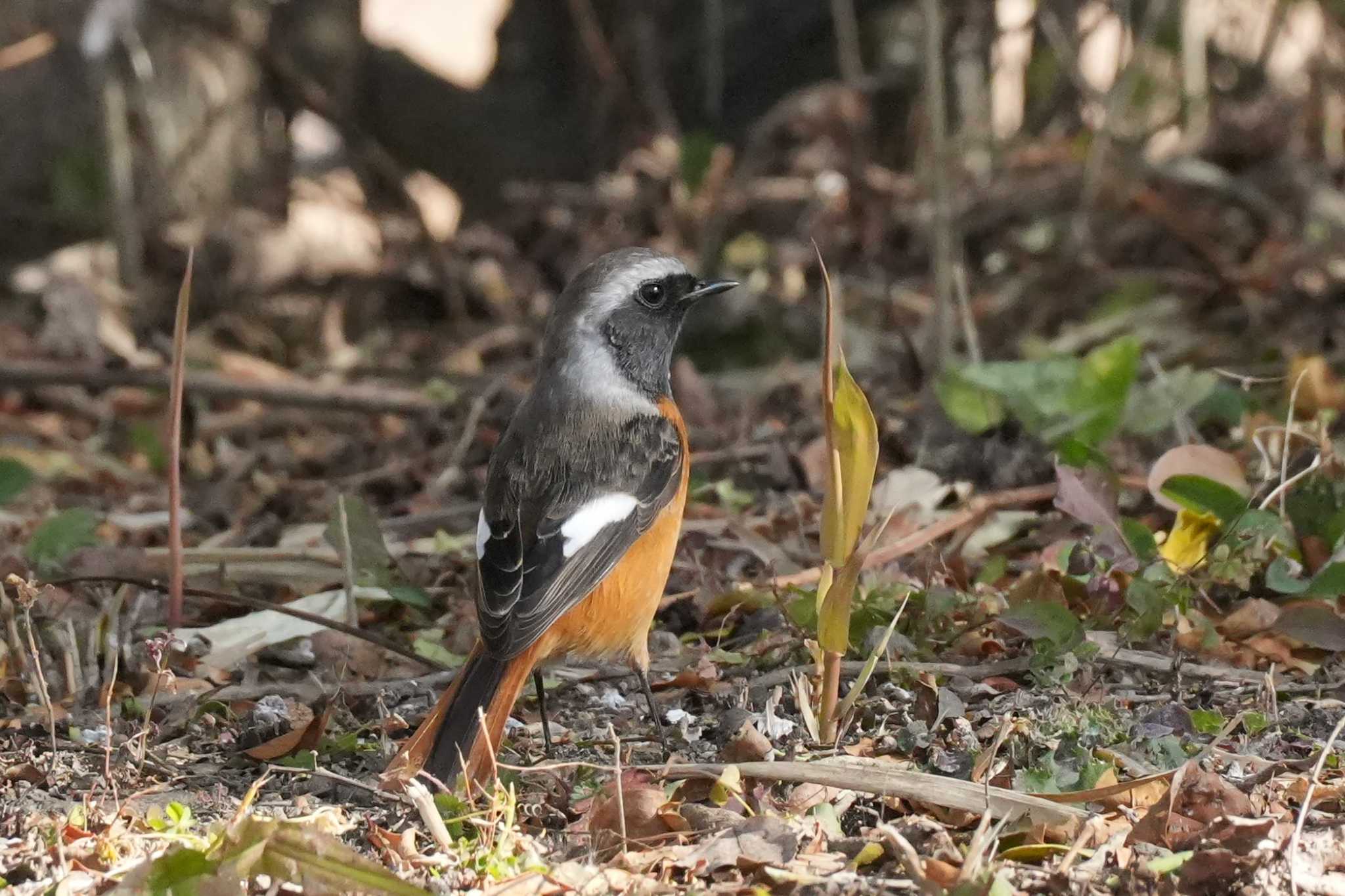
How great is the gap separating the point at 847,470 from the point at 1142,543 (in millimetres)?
1151

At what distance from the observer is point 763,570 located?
4.72 meters

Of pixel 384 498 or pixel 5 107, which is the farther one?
pixel 5 107

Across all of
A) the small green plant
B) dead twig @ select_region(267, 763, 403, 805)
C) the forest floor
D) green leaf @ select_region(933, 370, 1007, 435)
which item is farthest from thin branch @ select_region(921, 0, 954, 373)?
the small green plant

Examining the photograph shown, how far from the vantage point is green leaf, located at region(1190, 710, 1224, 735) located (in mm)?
3539

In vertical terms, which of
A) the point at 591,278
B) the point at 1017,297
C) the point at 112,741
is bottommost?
the point at 1017,297

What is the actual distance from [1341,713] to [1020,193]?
4.88 metres

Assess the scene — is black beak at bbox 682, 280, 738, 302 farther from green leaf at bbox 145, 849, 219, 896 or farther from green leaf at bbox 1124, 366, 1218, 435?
green leaf at bbox 145, 849, 219, 896

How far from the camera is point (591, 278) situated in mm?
4852

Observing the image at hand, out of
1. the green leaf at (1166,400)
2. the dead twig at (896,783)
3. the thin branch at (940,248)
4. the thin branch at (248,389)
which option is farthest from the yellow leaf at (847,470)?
the thin branch at (248,389)

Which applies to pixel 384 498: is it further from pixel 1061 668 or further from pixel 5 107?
pixel 5 107

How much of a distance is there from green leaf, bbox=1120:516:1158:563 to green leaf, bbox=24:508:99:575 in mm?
3015

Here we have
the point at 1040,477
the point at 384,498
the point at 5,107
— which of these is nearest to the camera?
the point at 1040,477

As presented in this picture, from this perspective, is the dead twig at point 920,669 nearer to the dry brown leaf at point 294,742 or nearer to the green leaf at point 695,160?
the dry brown leaf at point 294,742

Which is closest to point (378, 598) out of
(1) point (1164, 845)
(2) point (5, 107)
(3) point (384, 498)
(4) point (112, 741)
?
(4) point (112, 741)
